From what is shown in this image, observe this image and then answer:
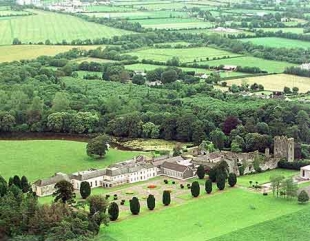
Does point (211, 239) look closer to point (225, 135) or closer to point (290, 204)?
point (290, 204)

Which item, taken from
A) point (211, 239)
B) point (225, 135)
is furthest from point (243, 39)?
point (211, 239)

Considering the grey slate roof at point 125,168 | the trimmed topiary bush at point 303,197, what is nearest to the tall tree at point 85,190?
the grey slate roof at point 125,168

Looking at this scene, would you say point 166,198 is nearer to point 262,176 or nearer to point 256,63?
point 262,176

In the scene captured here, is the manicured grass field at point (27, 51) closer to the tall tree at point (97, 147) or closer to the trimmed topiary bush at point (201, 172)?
the tall tree at point (97, 147)

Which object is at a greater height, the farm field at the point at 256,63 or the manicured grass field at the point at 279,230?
the farm field at the point at 256,63

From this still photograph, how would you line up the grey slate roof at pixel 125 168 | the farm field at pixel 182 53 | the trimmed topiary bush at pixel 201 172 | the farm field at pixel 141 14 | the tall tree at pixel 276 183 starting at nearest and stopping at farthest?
the tall tree at pixel 276 183 → the grey slate roof at pixel 125 168 → the trimmed topiary bush at pixel 201 172 → the farm field at pixel 182 53 → the farm field at pixel 141 14

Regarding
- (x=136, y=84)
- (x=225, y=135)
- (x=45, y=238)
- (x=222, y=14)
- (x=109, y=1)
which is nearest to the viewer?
(x=45, y=238)
